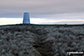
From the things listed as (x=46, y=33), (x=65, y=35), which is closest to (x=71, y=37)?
(x=65, y=35)

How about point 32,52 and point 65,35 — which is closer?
point 32,52

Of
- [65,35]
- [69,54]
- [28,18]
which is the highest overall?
[28,18]

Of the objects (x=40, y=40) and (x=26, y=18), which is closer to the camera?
(x=40, y=40)

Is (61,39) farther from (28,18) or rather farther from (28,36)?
(28,18)

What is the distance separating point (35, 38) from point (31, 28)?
425 centimetres

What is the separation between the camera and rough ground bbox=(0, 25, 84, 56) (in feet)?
78.1

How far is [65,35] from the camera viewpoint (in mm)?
28984

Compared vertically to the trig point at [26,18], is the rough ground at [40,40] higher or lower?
lower

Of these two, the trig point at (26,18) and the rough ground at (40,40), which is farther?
the trig point at (26,18)

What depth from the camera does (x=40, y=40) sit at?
1075 inches

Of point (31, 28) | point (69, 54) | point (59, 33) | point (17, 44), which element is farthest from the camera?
point (31, 28)

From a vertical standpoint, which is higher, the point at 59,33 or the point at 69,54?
the point at 59,33

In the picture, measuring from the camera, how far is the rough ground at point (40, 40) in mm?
23795

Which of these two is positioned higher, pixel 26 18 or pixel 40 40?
pixel 26 18
